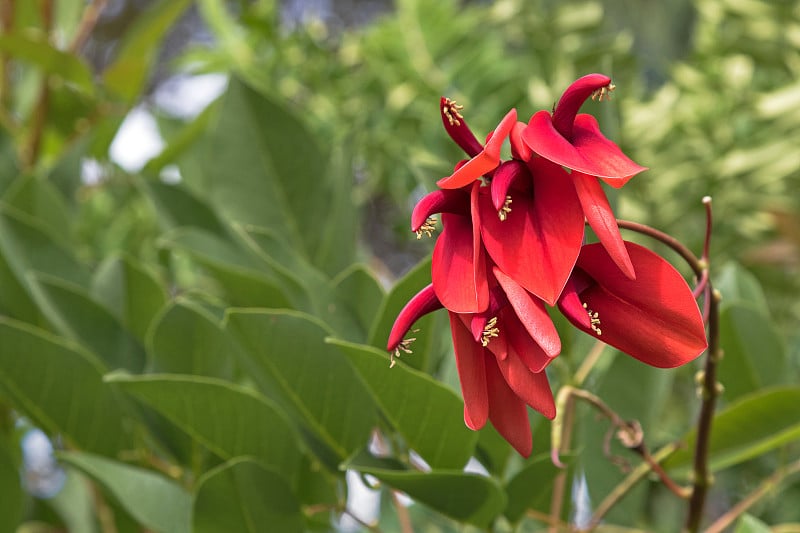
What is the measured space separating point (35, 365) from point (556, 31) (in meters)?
1.00

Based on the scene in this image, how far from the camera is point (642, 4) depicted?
312 centimetres

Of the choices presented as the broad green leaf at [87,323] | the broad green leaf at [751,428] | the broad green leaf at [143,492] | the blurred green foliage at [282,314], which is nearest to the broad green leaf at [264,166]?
the blurred green foliage at [282,314]

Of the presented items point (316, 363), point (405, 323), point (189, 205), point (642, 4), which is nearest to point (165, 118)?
point (189, 205)

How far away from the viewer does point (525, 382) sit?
1.04 ft

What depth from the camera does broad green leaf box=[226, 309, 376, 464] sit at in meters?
0.49

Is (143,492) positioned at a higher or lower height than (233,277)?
lower

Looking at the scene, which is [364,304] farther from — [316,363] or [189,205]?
[189,205]

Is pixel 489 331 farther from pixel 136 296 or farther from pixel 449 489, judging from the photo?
pixel 136 296

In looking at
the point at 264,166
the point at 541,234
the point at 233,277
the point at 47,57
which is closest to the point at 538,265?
the point at 541,234

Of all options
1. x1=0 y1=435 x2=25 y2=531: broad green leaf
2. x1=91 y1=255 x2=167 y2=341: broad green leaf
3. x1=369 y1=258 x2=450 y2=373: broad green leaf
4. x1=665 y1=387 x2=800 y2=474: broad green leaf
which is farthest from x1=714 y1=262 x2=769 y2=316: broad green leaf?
x1=0 y1=435 x2=25 y2=531: broad green leaf

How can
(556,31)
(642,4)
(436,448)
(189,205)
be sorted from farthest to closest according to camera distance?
(642,4) → (556,31) → (189,205) → (436,448)

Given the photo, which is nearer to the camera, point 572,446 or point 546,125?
point 546,125

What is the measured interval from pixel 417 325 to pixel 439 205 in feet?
0.71

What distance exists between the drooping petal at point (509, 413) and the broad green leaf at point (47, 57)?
0.70 m
